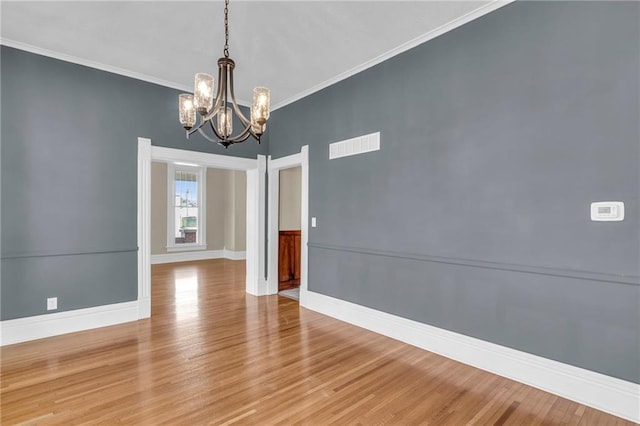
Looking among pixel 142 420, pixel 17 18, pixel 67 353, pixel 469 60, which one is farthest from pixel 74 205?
pixel 469 60

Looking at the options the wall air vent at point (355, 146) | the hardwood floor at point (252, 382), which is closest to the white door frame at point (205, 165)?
the hardwood floor at point (252, 382)

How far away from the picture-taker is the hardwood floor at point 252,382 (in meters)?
2.16

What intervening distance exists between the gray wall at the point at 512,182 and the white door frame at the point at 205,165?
1.95 metres

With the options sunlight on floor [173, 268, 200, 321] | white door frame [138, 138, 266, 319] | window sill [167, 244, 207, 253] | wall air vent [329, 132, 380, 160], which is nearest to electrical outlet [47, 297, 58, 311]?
white door frame [138, 138, 266, 319]

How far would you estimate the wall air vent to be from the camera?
3.78 m

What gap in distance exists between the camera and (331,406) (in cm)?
226

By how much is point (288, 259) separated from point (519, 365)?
3880 mm

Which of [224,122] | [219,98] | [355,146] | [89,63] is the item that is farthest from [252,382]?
[89,63]

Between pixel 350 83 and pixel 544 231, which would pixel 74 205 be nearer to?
pixel 350 83

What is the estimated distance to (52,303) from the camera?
3.61 m

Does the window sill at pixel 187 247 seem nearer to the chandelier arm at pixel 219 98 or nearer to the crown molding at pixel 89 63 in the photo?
the crown molding at pixel 89 63

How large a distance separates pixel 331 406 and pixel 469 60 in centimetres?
318

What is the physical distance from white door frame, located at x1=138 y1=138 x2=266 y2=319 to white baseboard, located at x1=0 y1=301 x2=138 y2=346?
7.5 inches

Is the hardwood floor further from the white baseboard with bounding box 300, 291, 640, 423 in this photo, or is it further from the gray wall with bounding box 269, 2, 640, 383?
the gray wall with bounding box 269, 2, 640, 383
